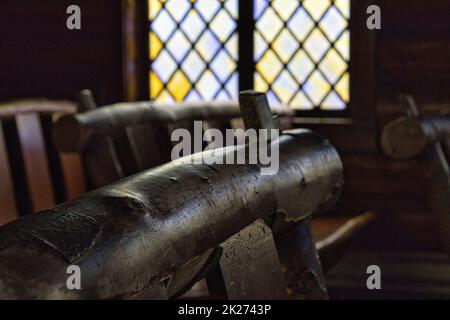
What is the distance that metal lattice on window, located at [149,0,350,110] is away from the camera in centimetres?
493

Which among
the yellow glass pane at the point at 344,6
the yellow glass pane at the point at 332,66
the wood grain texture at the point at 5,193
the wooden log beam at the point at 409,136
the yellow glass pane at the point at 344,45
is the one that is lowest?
the wood grain texture at the point at 5,193

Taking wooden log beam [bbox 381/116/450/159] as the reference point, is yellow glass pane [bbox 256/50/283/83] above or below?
above

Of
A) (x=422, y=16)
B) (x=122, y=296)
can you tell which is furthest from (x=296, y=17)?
(x=122, y=296)

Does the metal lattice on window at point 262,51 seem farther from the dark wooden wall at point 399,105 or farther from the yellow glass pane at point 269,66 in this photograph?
the dark wooden wall at point 399,105

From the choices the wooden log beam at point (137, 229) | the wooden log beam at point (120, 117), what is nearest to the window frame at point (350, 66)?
the wooden log beam at point (120, 117)

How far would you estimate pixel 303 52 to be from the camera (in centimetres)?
499

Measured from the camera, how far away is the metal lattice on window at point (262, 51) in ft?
16.2

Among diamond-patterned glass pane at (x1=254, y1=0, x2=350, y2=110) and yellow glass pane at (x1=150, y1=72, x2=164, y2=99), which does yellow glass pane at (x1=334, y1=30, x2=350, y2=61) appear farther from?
yellow glass pane at (x1=150, y1=72, x2=164, y2=99)

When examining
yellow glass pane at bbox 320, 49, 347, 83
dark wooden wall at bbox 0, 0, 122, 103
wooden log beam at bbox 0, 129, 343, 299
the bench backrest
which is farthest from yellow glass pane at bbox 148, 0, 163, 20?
wooden log beam at bbox 0, 129, 343, 299

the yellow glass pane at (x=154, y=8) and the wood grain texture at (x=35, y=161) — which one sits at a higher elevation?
the yellow glass pane at (x=154, y=8)

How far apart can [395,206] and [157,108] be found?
6.57ft

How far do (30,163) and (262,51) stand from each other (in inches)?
75.3
